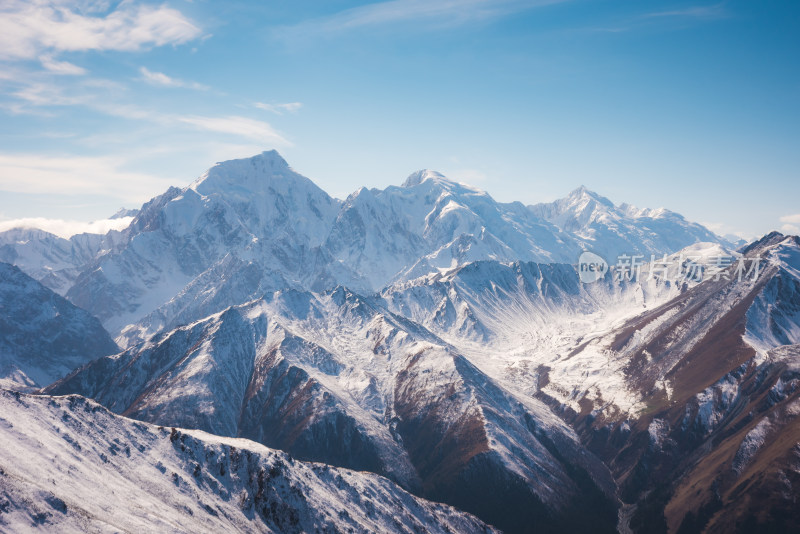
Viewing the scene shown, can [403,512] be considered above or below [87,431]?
below

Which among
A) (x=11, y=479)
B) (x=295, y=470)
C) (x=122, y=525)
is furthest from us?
(x=295, y=470)

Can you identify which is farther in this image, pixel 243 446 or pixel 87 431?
pixel 243 446

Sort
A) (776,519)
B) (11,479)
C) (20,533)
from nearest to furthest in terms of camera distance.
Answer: (20,533), (11,479), (776,519)

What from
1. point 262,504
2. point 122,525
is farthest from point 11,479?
point 262,504

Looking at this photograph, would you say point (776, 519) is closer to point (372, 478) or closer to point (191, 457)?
point (372, 478)

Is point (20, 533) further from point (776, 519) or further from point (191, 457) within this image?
point (776, 519)

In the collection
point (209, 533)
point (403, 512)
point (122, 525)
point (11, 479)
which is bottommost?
point (403, 512)

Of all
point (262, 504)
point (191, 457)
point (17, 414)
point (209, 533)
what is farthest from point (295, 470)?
point (17, 414)
